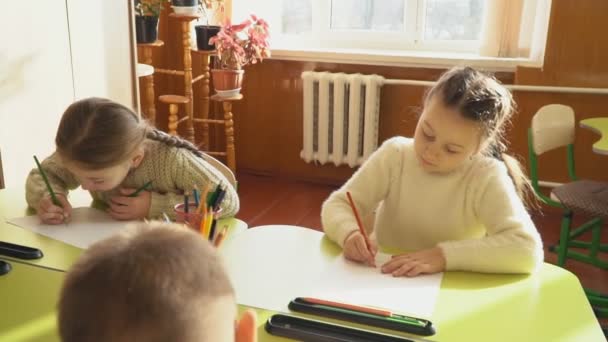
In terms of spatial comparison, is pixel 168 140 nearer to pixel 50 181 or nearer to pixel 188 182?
pixel 188 182

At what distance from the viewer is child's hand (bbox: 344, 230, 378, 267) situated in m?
1.22

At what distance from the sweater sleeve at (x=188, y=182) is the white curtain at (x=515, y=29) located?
234cm

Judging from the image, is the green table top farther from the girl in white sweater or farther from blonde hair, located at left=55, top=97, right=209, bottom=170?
blonde hair, located at left=55, top=97, right=209, bottom=170

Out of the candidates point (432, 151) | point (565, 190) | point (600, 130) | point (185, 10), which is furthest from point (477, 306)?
point (185, 10)

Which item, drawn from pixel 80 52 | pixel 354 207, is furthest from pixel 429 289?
pixel 80 52

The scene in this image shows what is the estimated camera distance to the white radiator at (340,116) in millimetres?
3574

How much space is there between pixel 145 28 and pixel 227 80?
0.53 metres

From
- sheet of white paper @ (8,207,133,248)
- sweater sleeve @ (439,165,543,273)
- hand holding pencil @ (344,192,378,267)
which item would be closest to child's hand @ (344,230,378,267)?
hand holding pencil @ (344,192,378,267)

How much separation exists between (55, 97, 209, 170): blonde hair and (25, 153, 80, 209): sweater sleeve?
0.56ft

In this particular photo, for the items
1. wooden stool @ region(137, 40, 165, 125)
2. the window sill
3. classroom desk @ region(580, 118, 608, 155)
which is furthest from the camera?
wooden stool @ region(137, 40, 165, 125)

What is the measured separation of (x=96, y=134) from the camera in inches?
52.6

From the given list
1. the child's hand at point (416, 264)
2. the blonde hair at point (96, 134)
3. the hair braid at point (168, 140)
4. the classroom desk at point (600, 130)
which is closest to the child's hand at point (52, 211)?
the blonde hair at point (96, 134)

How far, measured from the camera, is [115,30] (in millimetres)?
2586

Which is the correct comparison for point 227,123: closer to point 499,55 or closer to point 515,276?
point 499,55
